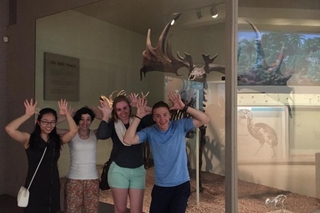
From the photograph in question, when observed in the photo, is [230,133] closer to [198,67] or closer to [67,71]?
[198,67]

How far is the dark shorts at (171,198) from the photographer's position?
104 inches

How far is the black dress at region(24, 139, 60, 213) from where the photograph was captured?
8.75ft

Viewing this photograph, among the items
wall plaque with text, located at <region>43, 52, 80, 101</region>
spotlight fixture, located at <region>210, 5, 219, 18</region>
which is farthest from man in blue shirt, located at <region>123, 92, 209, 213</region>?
wall plaque with text, located at <region>43, 52, 80, 101</region>

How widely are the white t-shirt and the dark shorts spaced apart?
2.12ft

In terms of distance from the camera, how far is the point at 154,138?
109 inches

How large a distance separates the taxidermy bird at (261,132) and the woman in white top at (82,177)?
6.08ft

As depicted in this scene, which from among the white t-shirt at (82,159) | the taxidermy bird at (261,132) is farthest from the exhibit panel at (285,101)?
the white t-shirt at (82,159)

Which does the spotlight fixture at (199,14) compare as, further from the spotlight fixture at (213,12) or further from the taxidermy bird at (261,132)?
the taxidermy bird at (261,132)

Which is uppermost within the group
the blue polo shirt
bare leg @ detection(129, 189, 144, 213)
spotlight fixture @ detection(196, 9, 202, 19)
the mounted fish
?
spotlight fixture @ detection(196, 9, 202, 19)

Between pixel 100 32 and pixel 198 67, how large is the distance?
228cm

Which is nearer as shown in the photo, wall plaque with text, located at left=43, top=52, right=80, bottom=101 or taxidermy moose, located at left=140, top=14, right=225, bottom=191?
taxidermy moose, located at left=140, top=14, right=225, bottom=191

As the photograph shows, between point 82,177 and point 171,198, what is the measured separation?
2.72 feet

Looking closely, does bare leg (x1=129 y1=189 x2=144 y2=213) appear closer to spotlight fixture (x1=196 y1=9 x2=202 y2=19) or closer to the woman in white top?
the woman in white top

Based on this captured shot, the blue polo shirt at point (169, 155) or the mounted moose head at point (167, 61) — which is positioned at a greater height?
the mounted moose head at point (167, 61)
